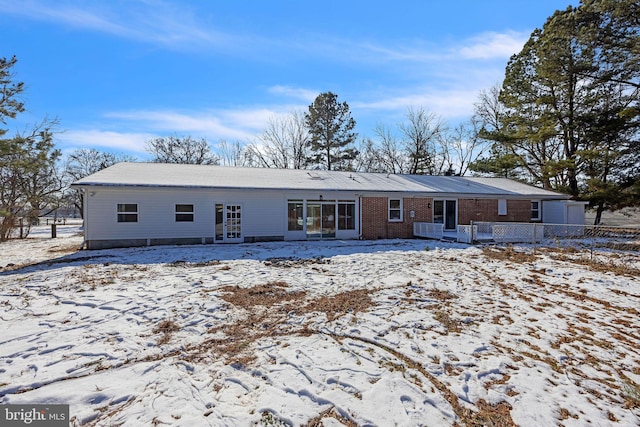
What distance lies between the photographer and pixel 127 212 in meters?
13.3

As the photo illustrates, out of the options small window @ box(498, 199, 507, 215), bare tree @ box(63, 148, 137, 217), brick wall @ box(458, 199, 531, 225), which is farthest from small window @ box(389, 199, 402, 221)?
bare tree @ box(63, 148, 137, 217)

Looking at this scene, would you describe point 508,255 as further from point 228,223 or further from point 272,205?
point 228,223

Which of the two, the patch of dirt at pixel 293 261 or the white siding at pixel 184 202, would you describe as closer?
the patch of dirt at pixel 293 261

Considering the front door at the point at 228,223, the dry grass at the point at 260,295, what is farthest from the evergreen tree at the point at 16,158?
the dry grass at the point at 260,295

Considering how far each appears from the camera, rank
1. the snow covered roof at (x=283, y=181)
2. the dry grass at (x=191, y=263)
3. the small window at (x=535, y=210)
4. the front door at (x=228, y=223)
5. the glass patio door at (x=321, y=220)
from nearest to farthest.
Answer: the dry grass at (x=191, y=263) → the snow covered roof at (x=283, y=181) → the front door at (x=228, y=223) → the glass patio door at (x=321, y=220) → the small window at (x=535, y=210)

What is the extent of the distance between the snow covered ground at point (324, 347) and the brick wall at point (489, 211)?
32.8 feet

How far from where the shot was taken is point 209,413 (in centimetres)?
285

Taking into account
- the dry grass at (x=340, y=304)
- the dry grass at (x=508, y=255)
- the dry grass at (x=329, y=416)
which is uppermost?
the dry grass at (x=508, y=255)

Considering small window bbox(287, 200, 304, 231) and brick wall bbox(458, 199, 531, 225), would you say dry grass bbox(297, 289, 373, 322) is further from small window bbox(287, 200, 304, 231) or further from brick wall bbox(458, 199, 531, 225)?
brick wall bbox(458, 199, 531, 225)

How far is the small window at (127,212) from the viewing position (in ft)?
43.4

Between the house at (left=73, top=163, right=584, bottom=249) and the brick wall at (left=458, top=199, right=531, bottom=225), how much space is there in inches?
2.2

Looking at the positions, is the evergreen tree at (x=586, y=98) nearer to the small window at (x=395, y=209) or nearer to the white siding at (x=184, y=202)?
the small window at (x=395, y=209)

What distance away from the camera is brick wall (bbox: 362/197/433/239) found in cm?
1655

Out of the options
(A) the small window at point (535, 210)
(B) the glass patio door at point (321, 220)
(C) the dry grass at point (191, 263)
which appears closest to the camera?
(C) the dry grass at point (191, 263)
